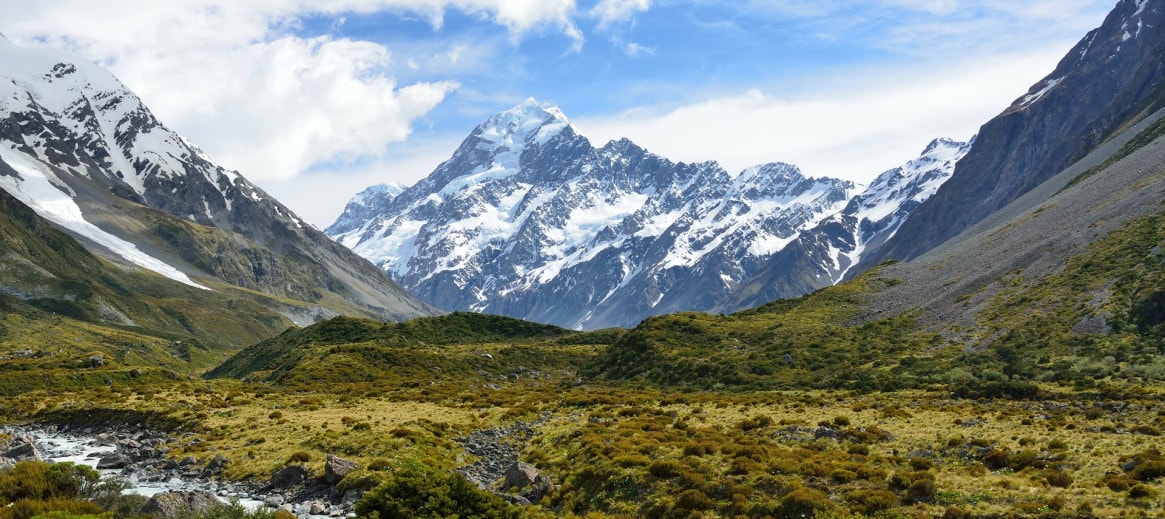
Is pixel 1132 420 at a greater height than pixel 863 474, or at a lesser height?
lesser

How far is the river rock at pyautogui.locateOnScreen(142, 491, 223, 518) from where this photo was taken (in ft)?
95.3

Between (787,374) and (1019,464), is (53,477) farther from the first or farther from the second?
(787,374)

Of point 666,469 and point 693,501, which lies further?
point 666,469

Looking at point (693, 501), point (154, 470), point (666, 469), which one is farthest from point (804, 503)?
point (154, 470)

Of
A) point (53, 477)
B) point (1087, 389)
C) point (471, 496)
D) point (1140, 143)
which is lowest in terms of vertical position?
point (1087, 389)

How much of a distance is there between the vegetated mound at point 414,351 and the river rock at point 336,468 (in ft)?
197

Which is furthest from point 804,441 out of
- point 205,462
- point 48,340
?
point 48,340

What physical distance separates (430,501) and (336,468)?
12660 millimetres

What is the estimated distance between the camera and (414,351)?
118938 millimetres

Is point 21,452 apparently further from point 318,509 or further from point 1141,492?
point 1141,492

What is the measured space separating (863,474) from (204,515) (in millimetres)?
26732

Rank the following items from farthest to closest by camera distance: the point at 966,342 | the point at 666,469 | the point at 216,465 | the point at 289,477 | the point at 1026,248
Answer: the point at 1026,248
the point at 966,342
the point at 216,465
the point at 289,477
the point at 666,469

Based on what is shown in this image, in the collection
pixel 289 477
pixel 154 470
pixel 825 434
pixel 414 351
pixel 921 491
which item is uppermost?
pixel 414 351

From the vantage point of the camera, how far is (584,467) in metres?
36.7
